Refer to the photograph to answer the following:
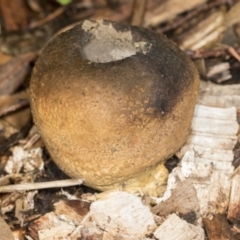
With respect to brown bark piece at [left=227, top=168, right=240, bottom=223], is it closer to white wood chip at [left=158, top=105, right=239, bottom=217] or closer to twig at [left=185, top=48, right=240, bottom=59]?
white wood chip at [left=158, top=105, right=239, bottom=217]

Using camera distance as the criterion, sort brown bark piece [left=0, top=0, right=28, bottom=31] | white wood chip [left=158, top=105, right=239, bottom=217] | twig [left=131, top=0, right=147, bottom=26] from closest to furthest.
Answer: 1. white wood chip [left=158, top=105, right=239, bottom=217]
2. twig [left=131, top=0, right=147, bottom=26]
3. brown bark piece [left=0, top=0, right=28, bottom=31]

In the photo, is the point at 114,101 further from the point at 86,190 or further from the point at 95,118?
the point at 86,190

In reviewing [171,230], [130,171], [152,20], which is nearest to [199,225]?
[171,230]

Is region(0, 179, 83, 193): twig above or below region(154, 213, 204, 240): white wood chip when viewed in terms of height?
above

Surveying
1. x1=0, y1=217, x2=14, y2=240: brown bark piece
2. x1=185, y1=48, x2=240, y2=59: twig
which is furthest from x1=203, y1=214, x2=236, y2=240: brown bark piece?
x1=185, y1=48, x2=240, y2=59: twig

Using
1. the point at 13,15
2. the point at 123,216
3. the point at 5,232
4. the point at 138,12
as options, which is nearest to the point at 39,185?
the point at 5,232
